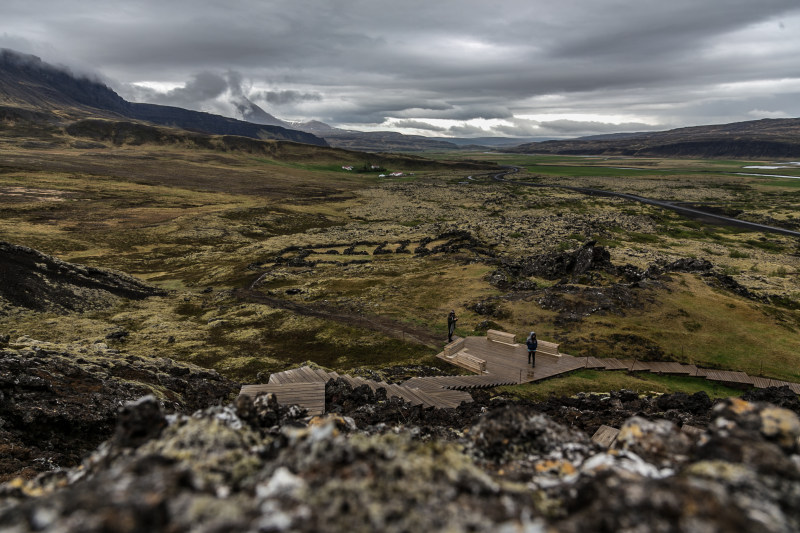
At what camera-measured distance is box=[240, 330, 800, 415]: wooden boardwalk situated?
1412 cm

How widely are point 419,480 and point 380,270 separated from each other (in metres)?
42.1

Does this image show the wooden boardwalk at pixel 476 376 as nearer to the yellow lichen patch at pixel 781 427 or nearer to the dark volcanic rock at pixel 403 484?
the dark volcanic rock at pixel 403 484

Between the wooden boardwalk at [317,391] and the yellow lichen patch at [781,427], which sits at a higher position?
the yellow lichen patch at [781,427]

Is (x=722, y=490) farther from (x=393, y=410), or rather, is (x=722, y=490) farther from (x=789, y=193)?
(x=789, y=193)

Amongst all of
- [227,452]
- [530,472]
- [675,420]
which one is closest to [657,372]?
[675,420]

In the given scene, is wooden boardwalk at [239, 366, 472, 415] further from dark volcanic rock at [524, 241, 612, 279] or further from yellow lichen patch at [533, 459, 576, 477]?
dark volcanic rock at [524, 241, 612, 279]

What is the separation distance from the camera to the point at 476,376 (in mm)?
19438

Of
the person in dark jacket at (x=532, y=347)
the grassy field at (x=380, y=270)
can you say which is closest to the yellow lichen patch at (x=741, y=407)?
the grassy field at (x=380, y=270)

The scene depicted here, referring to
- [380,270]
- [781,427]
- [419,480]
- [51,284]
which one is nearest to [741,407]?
[781,427]

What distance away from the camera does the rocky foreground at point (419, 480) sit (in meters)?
3.97

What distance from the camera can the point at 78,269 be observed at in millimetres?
34375

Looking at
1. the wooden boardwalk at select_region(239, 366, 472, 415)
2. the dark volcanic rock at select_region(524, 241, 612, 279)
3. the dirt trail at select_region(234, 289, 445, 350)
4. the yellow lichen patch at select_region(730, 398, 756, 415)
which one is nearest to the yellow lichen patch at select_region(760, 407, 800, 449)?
the yellow lichen patch at select_region(730, 398, 756, 415)

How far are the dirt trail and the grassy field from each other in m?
0.22

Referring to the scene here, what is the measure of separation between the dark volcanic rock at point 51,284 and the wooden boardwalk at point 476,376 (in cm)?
2444
